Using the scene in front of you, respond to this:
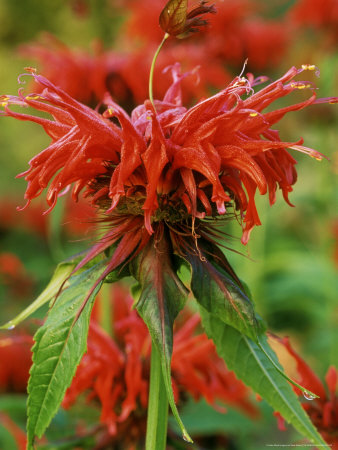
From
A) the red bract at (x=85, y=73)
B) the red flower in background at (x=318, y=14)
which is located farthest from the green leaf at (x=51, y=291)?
the red flower in background at (x=318, y=14)

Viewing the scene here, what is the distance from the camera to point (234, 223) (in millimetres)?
1784

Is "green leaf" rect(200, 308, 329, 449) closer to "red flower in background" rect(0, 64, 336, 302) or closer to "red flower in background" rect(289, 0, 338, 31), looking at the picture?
"red flower in background" rect(0, 64, 336, 302)

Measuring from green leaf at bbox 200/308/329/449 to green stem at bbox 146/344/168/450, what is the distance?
7 cm

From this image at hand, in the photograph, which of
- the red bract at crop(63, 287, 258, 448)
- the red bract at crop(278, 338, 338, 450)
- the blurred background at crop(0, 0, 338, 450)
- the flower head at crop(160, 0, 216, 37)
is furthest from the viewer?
the blurred background at crop(0, 0, 338, 450)

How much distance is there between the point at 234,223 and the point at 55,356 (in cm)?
124

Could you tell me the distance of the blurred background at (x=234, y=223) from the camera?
1447 mm

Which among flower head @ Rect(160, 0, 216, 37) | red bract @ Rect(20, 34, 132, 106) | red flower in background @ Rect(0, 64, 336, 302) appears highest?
red bract @ Rect(20, 34, 132, 106)

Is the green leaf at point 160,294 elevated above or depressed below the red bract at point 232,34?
below

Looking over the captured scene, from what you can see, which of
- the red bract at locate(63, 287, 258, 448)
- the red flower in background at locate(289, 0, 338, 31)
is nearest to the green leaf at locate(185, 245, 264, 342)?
the red bract at locate(63, 287, 258, 448)

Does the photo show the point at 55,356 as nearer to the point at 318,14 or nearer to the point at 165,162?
the point at 165,162

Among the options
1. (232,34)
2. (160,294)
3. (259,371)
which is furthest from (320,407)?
(232,34)

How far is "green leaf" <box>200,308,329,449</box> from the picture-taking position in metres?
0.58

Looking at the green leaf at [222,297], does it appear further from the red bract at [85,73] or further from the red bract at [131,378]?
the red bract at [85,73]

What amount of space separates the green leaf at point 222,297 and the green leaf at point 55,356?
0.11m
